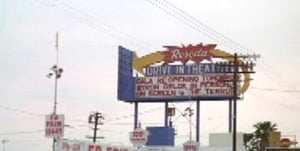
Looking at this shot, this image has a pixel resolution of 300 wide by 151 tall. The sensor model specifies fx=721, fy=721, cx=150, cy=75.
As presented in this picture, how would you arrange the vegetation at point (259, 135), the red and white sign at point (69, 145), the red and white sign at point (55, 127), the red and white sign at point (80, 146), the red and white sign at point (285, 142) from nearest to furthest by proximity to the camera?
the red and white sign at point (55, 127) → the red and white sign at point (69, 145) → the red and white sign at point (80, 146) → the red and white sign at point (285, 142) → the vegetation at point (259, 135)

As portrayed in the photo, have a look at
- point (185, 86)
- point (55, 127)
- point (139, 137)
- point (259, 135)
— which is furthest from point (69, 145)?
point (259, 135)

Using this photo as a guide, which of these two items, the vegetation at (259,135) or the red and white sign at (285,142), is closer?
the red and white sign at (285,142)

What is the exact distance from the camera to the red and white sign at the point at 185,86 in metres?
60.4

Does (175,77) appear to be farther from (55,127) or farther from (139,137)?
(55,127)

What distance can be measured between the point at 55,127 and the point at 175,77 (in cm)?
3679

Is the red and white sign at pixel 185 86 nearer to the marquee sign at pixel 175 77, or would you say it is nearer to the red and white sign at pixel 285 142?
the marquee sign at pixel 175 77

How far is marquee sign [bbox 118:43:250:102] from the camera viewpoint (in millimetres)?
60312

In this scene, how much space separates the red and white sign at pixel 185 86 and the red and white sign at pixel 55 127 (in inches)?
1334

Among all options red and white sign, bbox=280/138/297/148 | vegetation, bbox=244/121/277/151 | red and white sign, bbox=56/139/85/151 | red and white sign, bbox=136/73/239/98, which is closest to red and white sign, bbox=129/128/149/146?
red and white sign, bbox=56/139/85/151

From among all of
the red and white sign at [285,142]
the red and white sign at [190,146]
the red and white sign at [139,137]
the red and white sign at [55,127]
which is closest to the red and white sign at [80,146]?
the red and white sign at [139,137]

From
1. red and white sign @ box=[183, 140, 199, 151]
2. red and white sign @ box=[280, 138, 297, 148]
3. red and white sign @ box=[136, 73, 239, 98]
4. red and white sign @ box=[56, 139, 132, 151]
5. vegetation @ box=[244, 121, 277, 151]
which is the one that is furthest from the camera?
vegetation @ box=[244, 121, 277, 151]

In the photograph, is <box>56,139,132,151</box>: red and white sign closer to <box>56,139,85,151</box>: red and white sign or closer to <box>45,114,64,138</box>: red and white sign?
<box>56,139,85,151</box>: red and white sign

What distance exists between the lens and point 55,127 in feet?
84.8

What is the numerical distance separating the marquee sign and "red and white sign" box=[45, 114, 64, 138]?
112 ft
